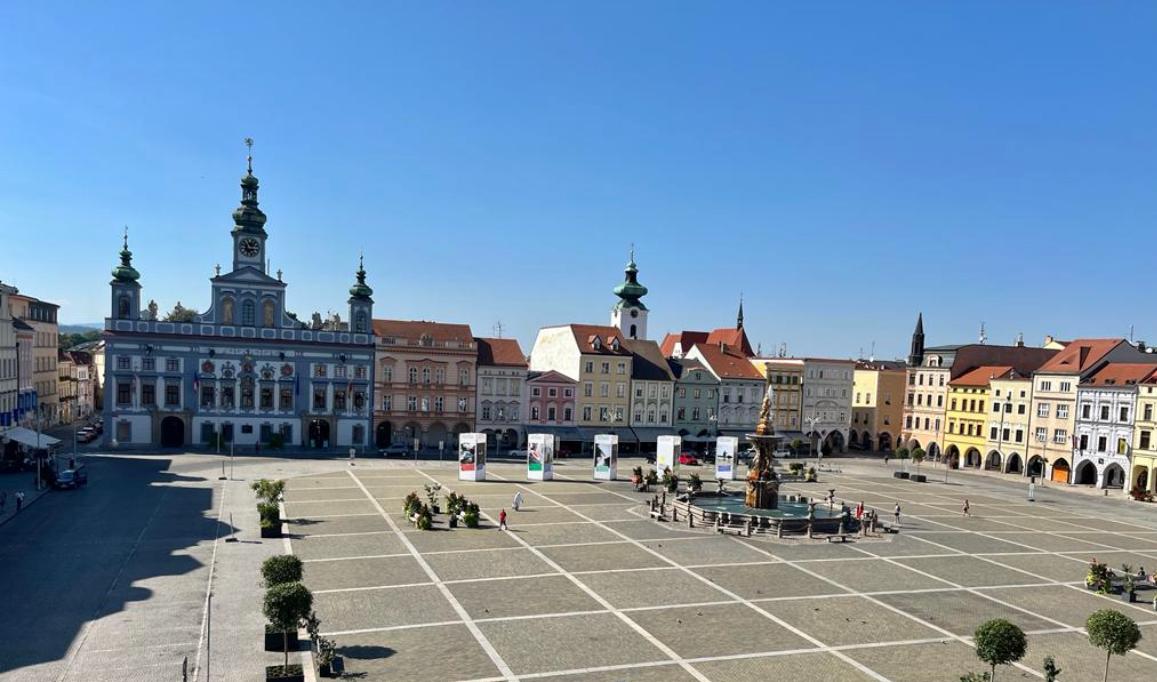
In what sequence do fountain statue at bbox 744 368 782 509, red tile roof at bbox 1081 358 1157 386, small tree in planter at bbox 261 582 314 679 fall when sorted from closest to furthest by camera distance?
small tree in planter at bbox 261 582 314 679 → fountain statue at bbox 744 368 782 509 → red tile roof at bbox 1081 358 1157 386

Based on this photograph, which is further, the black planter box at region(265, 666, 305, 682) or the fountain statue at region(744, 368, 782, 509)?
the fountain statue at region(744, 368, 782, 509)

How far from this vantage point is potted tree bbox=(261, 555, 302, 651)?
72.3ft

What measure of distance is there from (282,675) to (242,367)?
54.6 metres

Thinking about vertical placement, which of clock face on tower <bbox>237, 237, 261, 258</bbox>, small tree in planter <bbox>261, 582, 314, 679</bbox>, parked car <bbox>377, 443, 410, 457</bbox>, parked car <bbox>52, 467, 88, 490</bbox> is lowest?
parked car <bbox>377, 443, 410, 457</bbox>

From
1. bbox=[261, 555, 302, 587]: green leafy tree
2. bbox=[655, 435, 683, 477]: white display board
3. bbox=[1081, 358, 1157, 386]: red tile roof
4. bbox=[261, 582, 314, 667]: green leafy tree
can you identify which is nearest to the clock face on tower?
bbox=[655, 435, 683, 477]: white display board

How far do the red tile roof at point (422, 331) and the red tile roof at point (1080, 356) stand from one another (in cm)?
5643

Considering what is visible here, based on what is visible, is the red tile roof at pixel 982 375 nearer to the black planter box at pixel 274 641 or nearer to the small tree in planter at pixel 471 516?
the small tree in planter at pixel 471 516

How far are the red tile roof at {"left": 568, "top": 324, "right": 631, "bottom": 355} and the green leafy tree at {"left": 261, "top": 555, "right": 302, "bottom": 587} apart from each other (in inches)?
2267

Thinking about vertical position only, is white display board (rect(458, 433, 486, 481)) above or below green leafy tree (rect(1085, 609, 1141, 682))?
below

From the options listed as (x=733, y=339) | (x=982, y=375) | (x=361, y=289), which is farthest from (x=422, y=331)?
(x=982, y=375)

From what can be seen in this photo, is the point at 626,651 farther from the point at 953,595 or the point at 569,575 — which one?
the point at 953,595

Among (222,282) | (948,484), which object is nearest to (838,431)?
(948,484)

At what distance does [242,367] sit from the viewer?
69.6 metres

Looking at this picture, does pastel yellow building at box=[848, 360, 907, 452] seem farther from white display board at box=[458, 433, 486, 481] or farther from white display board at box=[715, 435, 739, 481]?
white display board at box=[458, 433, 486, 481]
